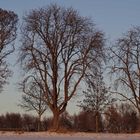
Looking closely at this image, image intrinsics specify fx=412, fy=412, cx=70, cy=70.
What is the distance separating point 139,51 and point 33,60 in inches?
416

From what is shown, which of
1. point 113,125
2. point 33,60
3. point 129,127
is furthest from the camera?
point 129,127

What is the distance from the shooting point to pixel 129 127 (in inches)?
2901

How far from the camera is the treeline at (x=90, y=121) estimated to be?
6305cm

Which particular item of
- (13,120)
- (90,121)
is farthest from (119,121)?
(13,120)

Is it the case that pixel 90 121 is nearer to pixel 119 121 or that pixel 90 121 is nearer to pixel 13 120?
pixel 119 121

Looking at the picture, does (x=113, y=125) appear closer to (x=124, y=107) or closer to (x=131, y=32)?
(x=124, y=107)

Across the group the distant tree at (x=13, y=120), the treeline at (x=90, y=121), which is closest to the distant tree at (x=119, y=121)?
the treeline at (x=90, y=121)

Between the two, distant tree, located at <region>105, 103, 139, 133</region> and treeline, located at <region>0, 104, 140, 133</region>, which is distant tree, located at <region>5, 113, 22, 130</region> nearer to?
treeline, located at <region>0, 104, 140, 133</region>

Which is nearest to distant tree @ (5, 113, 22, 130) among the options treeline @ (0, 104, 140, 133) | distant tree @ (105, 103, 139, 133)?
treeline @ (0, 104, 140, 133)

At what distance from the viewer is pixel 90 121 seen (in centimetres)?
8550

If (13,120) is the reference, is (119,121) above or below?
below

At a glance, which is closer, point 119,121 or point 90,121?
point 119,121

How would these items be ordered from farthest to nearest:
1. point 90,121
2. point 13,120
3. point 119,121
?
1. point 13,120
2. point 90,121
3. point 119,121

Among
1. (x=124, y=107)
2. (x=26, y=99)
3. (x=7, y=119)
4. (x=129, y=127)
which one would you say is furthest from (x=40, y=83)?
(x=7, y=119)
